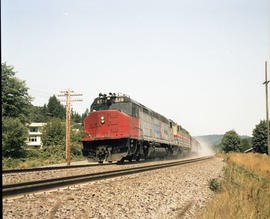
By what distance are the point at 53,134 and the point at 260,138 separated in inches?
2253

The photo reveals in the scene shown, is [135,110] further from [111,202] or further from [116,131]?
[111,202]

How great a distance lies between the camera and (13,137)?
118 feet

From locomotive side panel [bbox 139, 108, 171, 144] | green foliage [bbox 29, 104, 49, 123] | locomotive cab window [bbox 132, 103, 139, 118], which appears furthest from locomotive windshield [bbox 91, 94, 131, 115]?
green foliage [bbox 29, 104, 49, 123]

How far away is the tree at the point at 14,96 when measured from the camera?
4256cm

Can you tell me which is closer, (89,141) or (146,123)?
(89,141)

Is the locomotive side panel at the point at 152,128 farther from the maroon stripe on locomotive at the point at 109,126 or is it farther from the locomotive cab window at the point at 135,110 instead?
the maroon stripe on locomotive at the point at 109,126

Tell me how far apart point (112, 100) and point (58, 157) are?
25504 millimetres

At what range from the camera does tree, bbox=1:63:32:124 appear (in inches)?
1676

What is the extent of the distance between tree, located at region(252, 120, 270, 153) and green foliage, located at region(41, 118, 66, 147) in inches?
2189

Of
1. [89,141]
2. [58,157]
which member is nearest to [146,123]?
[89,141]

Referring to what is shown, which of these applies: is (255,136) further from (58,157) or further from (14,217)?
(14,217)

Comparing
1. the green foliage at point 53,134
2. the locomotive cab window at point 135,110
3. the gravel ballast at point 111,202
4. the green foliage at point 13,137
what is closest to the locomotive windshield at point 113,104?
the locomotive cab window at point 135,110

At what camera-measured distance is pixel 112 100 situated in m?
17.9

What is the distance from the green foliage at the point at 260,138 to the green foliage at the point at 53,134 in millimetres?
55613
